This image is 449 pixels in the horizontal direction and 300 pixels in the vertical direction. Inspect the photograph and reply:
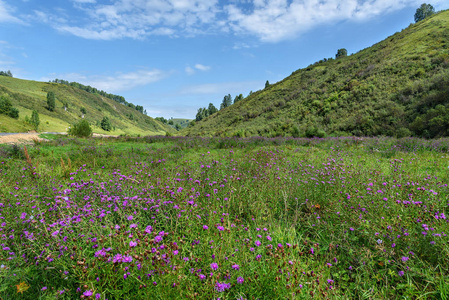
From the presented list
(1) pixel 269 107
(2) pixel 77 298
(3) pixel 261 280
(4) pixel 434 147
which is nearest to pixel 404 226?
(3) pixel 261 280

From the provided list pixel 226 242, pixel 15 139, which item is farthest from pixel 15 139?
pixel 226 242

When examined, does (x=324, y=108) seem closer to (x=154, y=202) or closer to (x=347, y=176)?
(x=347, y=176)

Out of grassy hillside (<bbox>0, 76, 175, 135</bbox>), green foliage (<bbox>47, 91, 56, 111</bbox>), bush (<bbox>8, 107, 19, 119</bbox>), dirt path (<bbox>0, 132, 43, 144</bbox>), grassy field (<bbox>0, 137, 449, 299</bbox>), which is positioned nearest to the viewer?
grassy field (<bbox>0, 137, 449, 299</bbox>)

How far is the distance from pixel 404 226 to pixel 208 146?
11170 mm

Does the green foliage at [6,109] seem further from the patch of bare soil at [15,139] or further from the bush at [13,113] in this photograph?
the patch of bare soil at [15,139]

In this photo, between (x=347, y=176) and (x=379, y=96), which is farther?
(x=379, y=96)

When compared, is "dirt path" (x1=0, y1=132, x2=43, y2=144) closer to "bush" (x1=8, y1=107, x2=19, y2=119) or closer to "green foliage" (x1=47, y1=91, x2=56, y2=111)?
"bush" (x1=8, y1=107, x2=19, y2=119)

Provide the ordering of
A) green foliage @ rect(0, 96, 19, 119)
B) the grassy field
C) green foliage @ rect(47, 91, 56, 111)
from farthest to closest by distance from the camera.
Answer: green foliage @ rect(47, 91, 56, 111) → green foliage @ rect(0, 96, 19, 119) → the grassy field

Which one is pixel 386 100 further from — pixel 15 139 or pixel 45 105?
pixel 45 105

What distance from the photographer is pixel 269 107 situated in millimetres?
41844

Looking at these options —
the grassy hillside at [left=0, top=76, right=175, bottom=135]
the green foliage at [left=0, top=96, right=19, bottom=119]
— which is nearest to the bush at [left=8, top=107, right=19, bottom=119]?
the green foliage at [left=0, top=96, right=19, bottom=119]

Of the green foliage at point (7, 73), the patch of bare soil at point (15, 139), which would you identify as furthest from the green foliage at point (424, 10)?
the green foliage at point (7, 73)

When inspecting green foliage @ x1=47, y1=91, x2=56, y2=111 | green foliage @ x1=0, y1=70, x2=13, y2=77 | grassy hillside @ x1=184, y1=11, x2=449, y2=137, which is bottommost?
grassy hillside @ x1=184, y1=11, x2=449, y2=137

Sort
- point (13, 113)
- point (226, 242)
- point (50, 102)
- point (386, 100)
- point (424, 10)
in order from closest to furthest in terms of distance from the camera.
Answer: point (226, 242)
point (386, 100)
point (13, 113)
point (424, 10)
point (50, 102)
